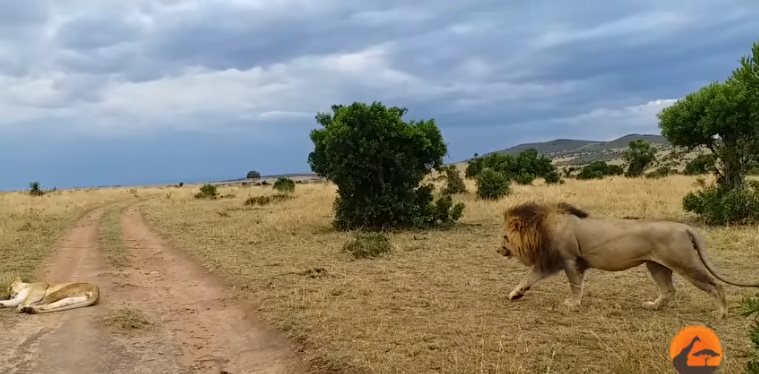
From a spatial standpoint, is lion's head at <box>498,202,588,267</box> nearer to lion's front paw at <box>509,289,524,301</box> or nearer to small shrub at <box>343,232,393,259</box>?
lion's front paw at <box>509,289,524,301</box>

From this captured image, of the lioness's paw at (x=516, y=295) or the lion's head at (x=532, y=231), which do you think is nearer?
the lion's head at (x=532, y=231)

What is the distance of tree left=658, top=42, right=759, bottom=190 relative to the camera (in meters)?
14.2

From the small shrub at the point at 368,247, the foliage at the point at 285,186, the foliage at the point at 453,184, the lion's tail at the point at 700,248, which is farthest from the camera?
the foliage at the point at 285,186

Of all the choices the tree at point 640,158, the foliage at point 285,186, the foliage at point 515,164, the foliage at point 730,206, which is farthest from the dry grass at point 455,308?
the tree at point 640,158

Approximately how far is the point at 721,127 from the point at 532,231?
9.50 metres

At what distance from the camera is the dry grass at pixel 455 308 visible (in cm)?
556

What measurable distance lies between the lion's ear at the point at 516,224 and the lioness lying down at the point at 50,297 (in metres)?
5.79

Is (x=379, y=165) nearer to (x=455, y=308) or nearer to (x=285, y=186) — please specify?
(x=455, y=308)

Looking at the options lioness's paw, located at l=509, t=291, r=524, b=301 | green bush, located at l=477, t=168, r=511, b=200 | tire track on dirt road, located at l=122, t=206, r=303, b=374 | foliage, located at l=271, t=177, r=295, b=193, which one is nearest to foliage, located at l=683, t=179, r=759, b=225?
lioness's paw, located at l=509, t=291, r=524, b=301

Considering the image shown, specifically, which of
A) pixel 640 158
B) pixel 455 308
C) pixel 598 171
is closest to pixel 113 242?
pixel 455 308

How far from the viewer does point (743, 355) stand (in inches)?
210

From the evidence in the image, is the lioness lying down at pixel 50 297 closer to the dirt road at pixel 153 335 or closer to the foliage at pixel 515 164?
the dirt road at pixel 153 335

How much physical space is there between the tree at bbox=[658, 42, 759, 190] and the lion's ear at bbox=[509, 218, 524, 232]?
8772mm

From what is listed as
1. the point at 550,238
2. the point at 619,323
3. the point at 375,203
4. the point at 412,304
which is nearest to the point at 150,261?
the point at 375,203
